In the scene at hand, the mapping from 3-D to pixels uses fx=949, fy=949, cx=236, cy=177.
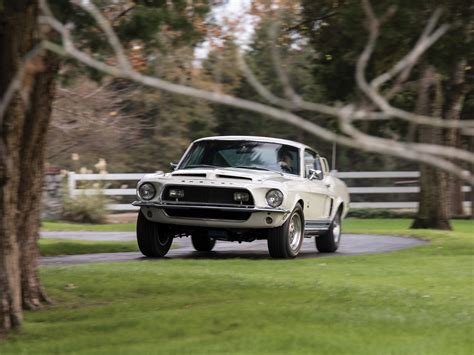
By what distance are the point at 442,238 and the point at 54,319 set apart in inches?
438

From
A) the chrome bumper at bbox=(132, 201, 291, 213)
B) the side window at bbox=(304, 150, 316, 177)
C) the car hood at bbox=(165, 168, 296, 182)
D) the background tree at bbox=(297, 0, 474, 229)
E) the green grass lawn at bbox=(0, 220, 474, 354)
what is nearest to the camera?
the green grass lawn at bbox=(0, 220, 474, 354)

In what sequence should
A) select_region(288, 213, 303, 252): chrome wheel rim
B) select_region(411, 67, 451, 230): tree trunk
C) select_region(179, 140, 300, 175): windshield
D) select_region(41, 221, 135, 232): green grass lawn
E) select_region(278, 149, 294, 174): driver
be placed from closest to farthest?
select_region(288, 213, 303, 252): chrome wheel rim
select_region(179, 140, 300, 175): windshield
select_region(278, 149, 294, 174): driver
select_region(411, 67, 451, 230): tree trunk
select_region(41, 221, 135, 232): green grass lawn

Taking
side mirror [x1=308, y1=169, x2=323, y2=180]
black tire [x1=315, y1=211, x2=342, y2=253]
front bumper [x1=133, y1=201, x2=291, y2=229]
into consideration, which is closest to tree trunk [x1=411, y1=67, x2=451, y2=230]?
black tire [x1=315, y1=211, x2=342, y2=253]

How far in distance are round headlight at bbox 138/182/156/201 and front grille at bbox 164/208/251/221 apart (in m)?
0.33

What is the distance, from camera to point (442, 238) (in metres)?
18.8

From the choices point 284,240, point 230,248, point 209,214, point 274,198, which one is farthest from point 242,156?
point 230,248

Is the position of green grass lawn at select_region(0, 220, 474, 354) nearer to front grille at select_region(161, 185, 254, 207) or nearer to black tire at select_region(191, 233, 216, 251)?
front grille at select_region(161, 185, 254, 207)

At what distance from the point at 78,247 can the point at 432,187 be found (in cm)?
873

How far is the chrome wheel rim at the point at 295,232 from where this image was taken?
14.7m

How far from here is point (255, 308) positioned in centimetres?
934

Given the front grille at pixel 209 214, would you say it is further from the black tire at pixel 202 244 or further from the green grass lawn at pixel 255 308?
the black tire at pixel 202 244

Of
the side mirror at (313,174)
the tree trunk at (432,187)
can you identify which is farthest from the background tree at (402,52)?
the side mirror at (313,174)

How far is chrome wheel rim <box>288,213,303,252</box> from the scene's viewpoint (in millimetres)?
14721

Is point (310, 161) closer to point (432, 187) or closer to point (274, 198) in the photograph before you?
point (274, 198)
